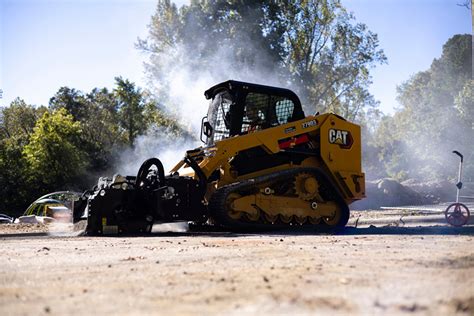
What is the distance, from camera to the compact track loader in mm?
10852

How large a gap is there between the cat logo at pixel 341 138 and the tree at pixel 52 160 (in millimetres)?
29055

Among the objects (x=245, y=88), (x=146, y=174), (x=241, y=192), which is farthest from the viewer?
(x=245, y=88)

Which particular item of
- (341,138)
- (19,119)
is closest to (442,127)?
(341,138)

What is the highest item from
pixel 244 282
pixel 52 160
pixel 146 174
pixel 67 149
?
pixel 67 149

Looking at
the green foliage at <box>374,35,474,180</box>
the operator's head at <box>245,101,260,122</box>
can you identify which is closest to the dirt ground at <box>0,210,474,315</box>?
the operator's head at <box>245,101,260,122</box>

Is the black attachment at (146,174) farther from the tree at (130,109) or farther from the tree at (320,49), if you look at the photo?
the tree at (130,109)

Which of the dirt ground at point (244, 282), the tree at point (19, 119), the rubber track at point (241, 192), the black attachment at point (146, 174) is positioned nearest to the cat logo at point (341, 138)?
the rubber track at point (241, 192)

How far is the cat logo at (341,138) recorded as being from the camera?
1323 cm

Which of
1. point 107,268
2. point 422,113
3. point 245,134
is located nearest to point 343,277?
point 107,268

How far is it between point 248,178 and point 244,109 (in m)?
1.55

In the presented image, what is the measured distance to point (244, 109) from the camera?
12586mm

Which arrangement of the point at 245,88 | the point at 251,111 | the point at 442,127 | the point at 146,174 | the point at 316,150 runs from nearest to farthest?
the point at 146,174, the point at 245,88, the point at 251,111, the point at 316,150, the point at 442,127

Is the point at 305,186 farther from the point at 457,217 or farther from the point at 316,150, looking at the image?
the point at 457,217

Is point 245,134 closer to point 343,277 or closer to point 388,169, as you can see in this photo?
point 343,277
